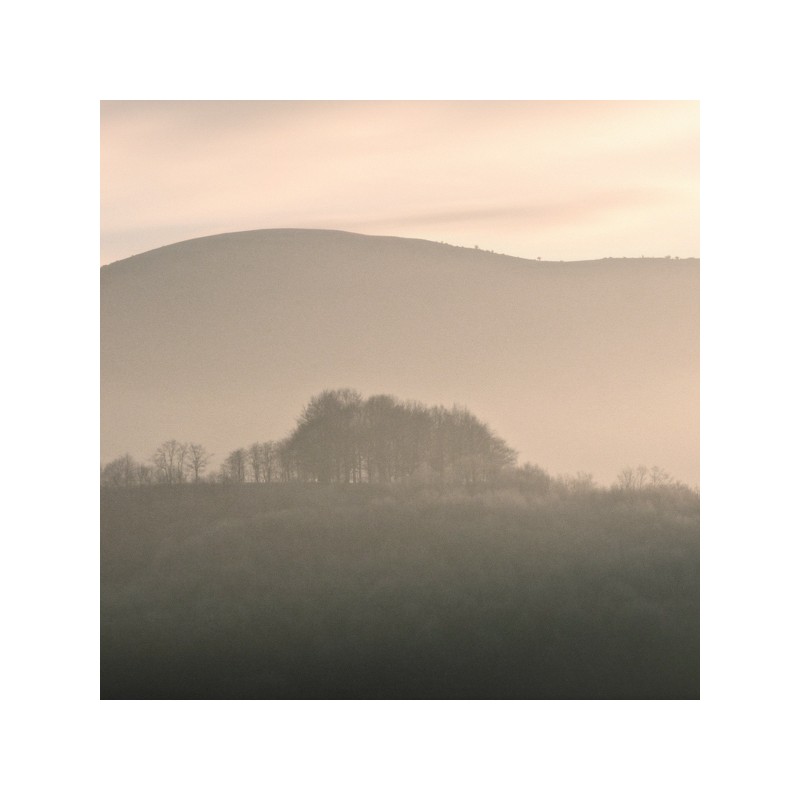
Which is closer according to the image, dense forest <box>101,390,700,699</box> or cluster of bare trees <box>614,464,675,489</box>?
dense forest <box>101,390,700,699</box>

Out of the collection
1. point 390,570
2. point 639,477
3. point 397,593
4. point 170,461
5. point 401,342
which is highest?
point 401,342

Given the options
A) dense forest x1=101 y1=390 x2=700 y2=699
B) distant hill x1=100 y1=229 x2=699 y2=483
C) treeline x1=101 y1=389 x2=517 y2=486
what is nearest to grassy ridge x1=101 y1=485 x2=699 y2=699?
dense forest x1=101 y1=390 x2=700 y2=699

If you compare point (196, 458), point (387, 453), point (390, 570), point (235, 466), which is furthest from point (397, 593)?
point (196, 458)

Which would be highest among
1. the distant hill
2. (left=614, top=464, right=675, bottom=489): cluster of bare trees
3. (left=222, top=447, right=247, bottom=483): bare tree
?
the distant hill

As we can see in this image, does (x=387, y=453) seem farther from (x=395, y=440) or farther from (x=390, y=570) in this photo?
(x=390, y=570)

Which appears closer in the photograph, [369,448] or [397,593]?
[397,593]

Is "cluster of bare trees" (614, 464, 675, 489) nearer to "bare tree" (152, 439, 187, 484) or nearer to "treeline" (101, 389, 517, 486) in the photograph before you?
"treeline" (101, 389, 517, 486)

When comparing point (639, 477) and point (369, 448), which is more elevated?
point (369, 448)
